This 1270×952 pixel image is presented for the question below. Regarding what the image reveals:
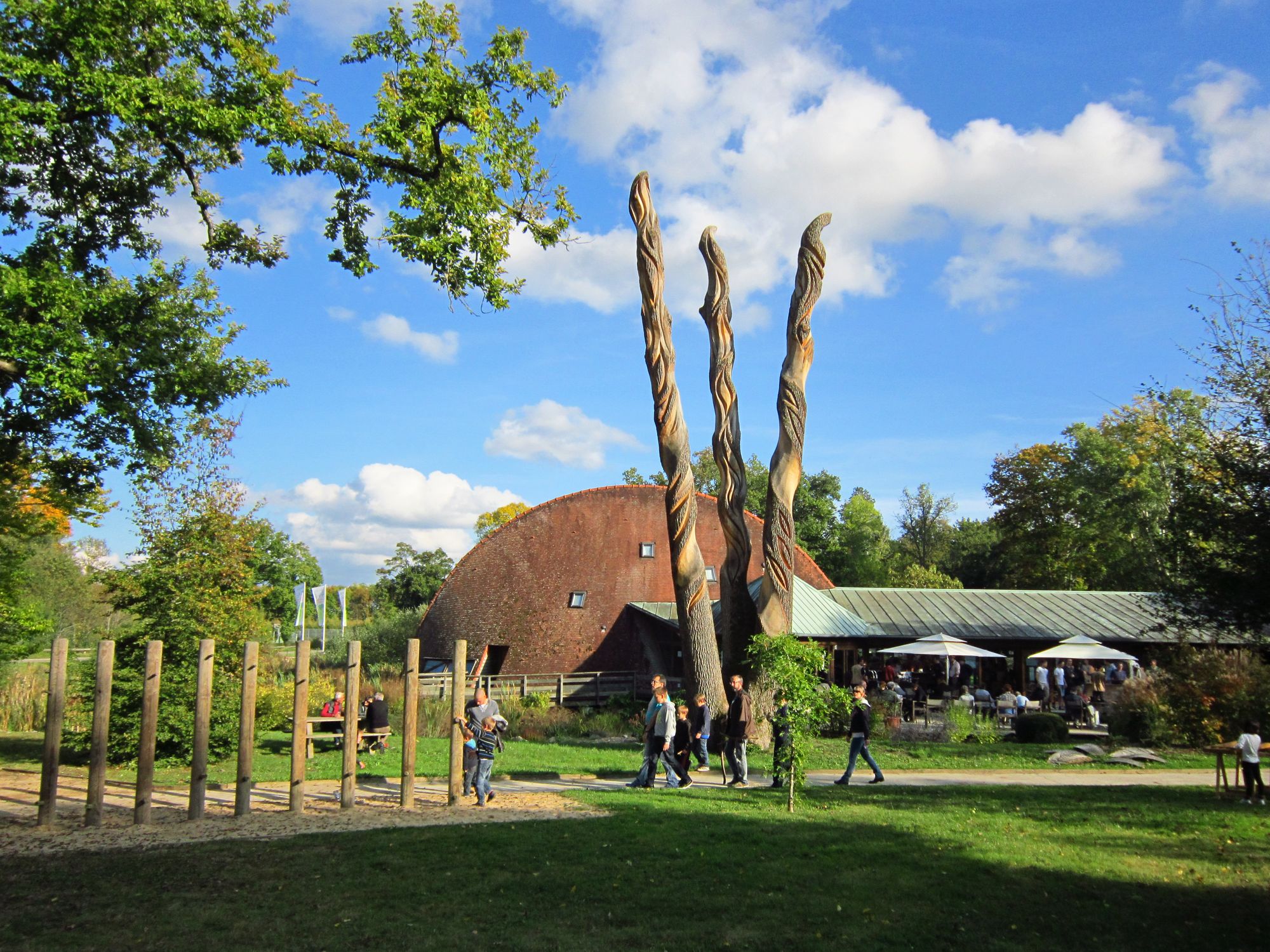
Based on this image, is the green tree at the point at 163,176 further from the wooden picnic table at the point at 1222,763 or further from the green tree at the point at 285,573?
the green tree at the point at 285,573

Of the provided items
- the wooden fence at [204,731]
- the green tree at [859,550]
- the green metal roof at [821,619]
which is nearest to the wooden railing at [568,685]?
the green metal roof at [821,619]

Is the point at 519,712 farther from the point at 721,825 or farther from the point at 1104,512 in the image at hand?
the point at 1104,512

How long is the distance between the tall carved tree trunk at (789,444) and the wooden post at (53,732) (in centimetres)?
1210

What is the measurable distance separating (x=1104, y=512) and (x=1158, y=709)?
22694 mm

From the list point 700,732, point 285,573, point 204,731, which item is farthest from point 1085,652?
point 285,573

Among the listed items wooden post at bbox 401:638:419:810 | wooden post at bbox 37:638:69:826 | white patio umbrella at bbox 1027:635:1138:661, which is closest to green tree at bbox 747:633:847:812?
wooden post at bbox 401:638:419:810

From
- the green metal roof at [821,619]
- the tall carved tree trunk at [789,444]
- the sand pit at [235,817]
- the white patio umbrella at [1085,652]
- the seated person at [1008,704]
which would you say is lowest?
the sand pit at [235,817]

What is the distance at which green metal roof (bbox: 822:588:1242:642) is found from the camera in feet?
83.5

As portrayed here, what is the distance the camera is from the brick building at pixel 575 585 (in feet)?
103

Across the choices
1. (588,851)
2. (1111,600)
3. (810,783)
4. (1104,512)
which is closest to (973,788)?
(810,783)

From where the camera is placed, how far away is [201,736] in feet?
35.3

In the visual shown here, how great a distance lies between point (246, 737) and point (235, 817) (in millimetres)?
953

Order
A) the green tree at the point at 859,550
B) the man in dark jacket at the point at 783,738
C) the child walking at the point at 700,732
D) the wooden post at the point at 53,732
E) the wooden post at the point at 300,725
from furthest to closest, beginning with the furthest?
the green tree at the point at 859,550 < the child walking at the point at 700,732 < the man in dark jacket at the point at 783,738 < the wooden post at the point at 300,725 < the wooden post at the point at 53,732

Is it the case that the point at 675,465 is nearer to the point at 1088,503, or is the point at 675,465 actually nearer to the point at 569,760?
the point at 569,760
